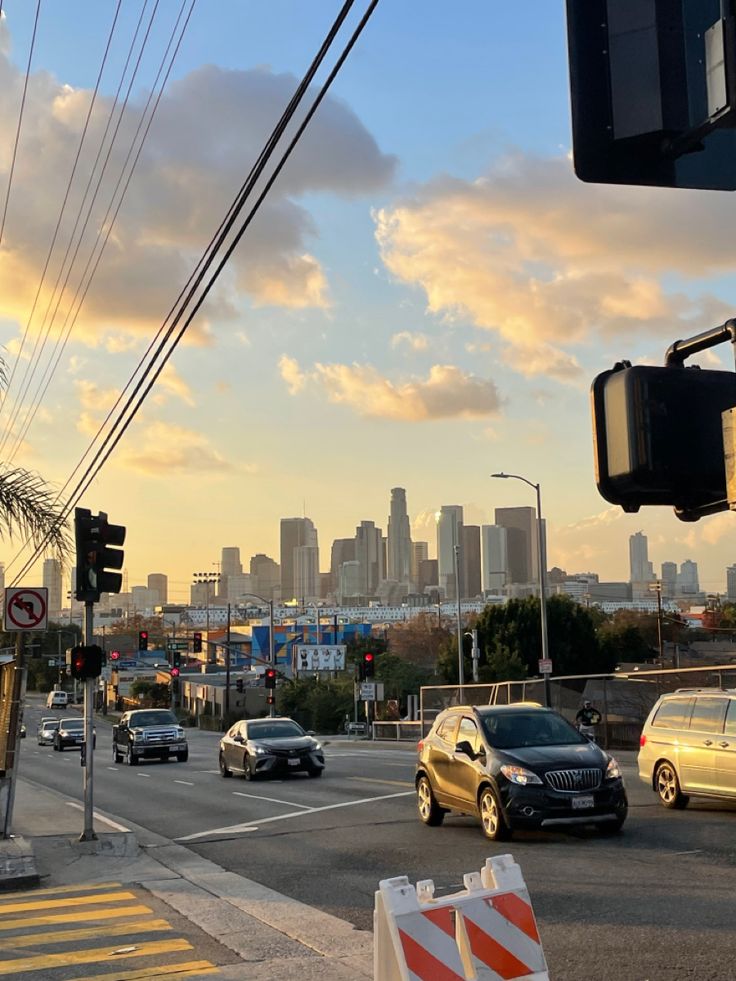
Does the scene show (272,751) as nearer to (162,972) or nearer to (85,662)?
(85,662)

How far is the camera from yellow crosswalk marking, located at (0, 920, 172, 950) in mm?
9195

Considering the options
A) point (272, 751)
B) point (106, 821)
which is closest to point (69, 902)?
point (106, 821)

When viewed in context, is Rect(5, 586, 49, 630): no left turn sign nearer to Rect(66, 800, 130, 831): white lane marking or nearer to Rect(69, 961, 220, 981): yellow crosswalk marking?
Rect(66, 800, 130, 831): white lane marking

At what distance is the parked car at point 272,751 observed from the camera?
2644 cm

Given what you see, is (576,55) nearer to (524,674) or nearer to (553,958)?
(553,958)

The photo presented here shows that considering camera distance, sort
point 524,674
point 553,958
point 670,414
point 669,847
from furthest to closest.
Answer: point 524,674 < point 669,847 < point 553,958 < point 670,414

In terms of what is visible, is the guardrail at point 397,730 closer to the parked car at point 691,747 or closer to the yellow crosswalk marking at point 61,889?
the parked car at point 691,747

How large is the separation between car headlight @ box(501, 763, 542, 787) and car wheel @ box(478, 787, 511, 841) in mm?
303

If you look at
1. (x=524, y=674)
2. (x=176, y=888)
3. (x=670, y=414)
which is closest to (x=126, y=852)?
(x=176, y=888)

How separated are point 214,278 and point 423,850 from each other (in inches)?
295

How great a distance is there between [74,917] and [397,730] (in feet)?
137

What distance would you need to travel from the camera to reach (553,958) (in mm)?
8227

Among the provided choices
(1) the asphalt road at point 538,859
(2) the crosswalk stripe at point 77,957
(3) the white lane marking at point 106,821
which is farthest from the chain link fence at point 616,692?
(2) the crosswalk stripe at point 77,957

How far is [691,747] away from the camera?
53.7 feet
